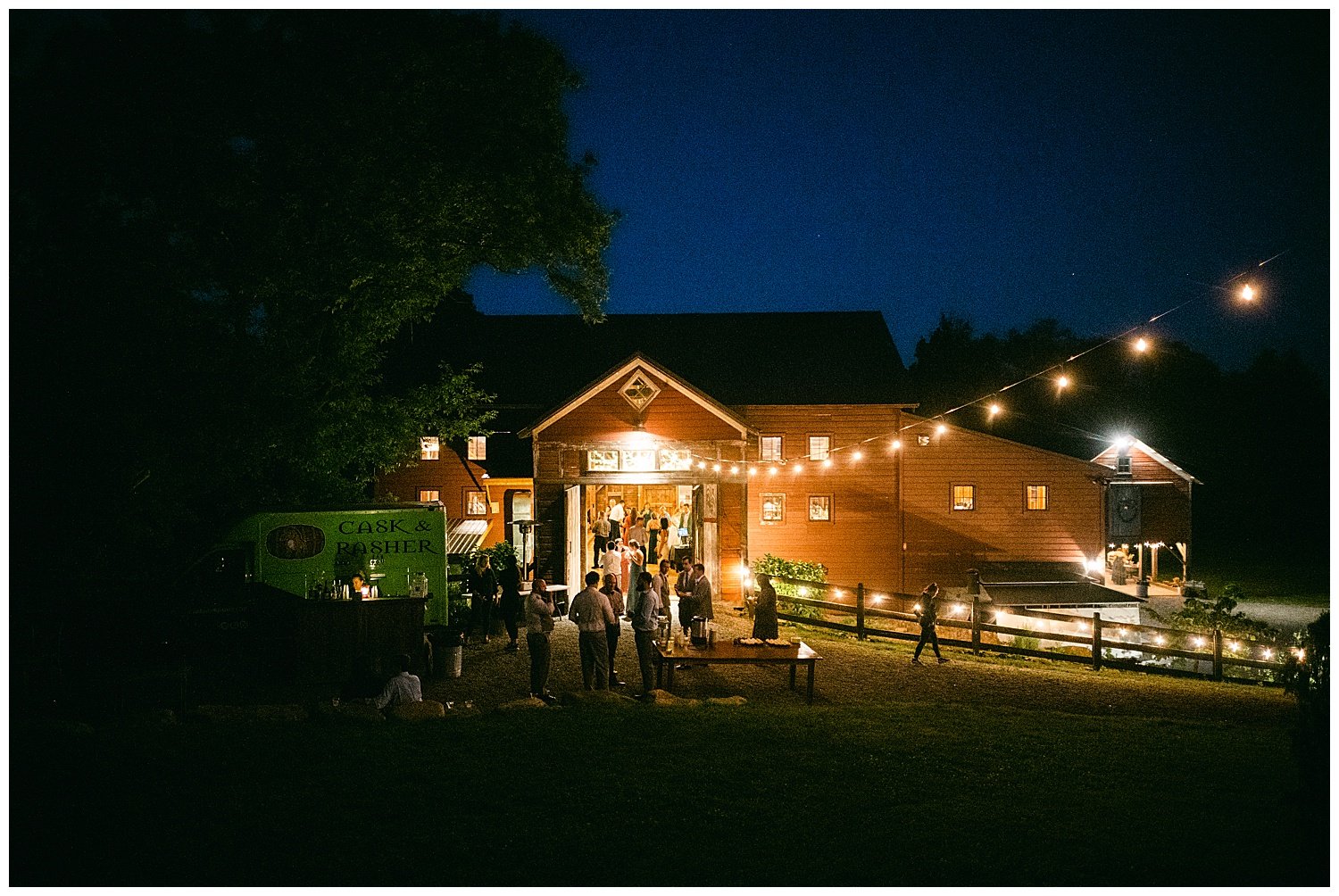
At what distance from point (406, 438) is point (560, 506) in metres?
4.67

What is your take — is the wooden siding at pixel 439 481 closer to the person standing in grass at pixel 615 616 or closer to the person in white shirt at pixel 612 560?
the person in white shirt at pixel 612 560

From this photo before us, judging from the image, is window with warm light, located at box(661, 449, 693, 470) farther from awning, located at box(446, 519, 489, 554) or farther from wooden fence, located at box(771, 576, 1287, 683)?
awning, located at box(446, 519, 489, 554)

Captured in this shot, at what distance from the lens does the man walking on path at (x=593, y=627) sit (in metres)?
12.2

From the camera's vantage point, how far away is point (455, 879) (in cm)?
634

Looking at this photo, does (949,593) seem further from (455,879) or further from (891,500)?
(455,879)

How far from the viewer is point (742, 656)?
40.1 ft

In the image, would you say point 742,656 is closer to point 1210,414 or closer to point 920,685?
point 920,685

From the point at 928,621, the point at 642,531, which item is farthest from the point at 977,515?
the point at 928,621

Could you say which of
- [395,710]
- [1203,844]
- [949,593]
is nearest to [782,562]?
[949,593]

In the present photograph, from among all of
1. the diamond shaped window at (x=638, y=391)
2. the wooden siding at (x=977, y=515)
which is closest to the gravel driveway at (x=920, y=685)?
the diamond shaped window at (x=638, y=391)

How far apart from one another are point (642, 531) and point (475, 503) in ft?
23.7

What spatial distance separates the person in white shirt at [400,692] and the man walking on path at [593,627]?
2.34 metres

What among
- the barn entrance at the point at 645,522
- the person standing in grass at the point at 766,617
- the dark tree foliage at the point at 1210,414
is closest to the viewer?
the person standing in grass at the point at 766,617

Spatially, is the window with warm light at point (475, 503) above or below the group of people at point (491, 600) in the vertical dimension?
above
